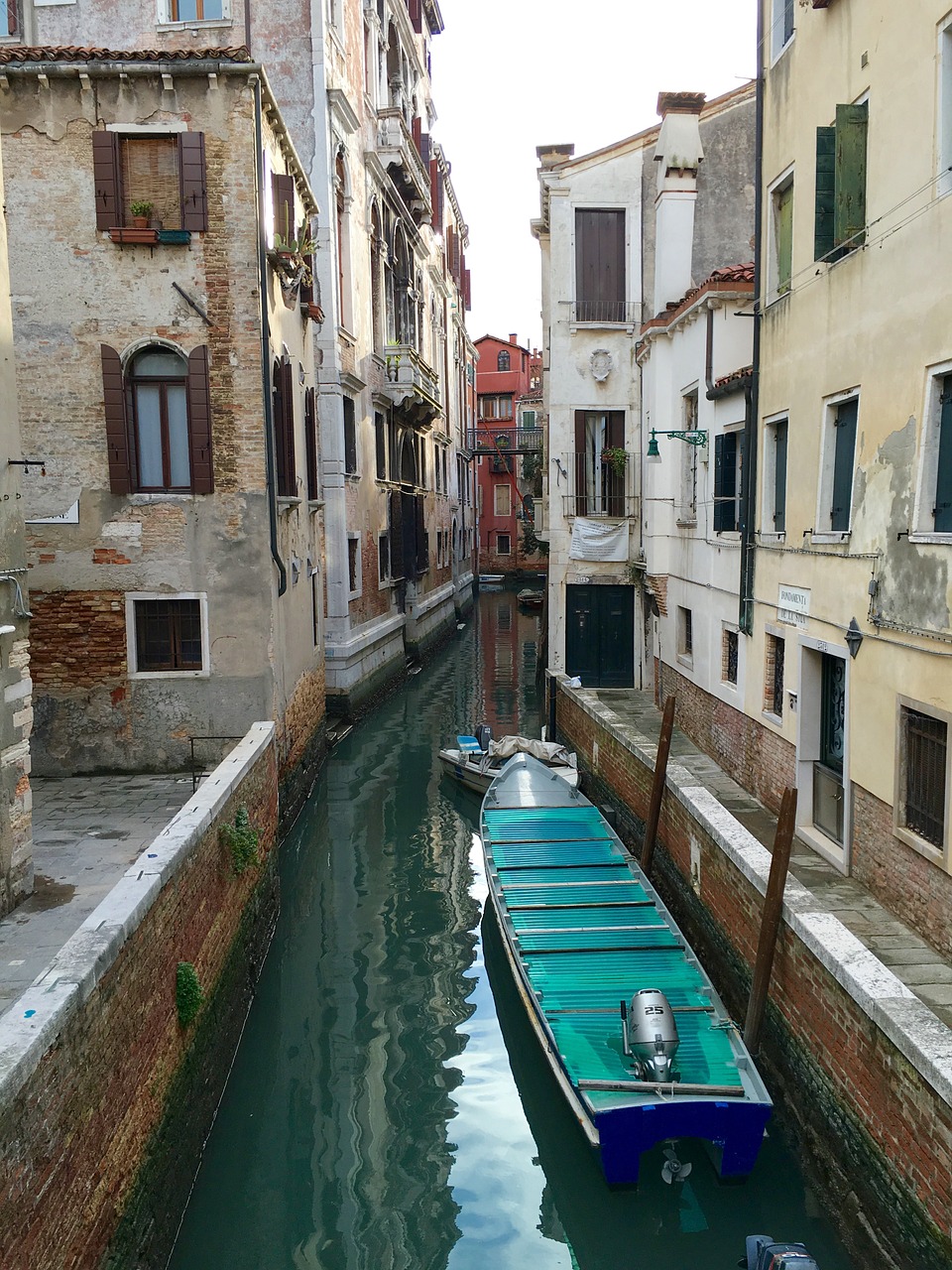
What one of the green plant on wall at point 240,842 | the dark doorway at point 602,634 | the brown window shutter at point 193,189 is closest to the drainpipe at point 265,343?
the brown window shutter at point 193,189

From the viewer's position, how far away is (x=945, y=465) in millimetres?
6504

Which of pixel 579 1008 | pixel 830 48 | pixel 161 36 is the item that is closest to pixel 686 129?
pixel 830 48

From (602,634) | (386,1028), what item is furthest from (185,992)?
(602,634)

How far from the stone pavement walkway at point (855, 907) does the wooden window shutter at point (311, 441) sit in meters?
6.95

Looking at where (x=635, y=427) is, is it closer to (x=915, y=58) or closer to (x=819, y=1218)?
(x=915, y=58)

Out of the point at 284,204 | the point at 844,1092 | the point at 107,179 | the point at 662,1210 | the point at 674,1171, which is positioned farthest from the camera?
the point at 284,204

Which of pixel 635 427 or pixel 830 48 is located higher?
pixel 830 48

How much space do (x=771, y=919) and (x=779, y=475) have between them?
5.01 meters

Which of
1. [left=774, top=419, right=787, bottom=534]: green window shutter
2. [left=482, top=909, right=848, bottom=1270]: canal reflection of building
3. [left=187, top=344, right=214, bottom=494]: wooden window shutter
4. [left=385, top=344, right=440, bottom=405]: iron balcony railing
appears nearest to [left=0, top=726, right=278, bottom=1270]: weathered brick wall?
[left=482, top=909, right=848, bottom=1270]: canal reflection of building

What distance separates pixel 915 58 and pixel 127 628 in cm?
923

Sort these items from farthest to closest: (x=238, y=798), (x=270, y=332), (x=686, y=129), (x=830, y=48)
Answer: (x=686, y=129), (x=270, y=332), (x=238, y=798), (x=830, y=48)

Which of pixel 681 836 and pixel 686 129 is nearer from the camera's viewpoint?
pixel 681 836

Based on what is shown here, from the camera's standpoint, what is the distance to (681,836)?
30.8ft

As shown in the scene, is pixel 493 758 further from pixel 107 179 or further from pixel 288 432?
pixel 107 179
